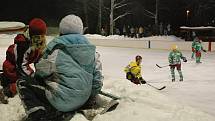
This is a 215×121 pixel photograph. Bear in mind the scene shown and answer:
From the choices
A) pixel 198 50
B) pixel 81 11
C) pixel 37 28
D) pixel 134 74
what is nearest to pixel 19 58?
pixel 37 28

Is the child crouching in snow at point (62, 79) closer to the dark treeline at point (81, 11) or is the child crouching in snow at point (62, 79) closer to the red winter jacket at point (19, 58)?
the red winter jacket at point (19, 58)

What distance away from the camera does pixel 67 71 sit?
13.4 feet

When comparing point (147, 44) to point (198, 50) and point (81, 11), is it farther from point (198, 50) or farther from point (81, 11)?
point (81, 11)

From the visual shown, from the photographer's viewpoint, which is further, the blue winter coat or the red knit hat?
the red knit hat

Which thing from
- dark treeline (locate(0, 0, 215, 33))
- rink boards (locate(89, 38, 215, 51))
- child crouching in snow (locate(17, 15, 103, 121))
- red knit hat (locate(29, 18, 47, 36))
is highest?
dark treeline (locate(0, 0, 215, 33))

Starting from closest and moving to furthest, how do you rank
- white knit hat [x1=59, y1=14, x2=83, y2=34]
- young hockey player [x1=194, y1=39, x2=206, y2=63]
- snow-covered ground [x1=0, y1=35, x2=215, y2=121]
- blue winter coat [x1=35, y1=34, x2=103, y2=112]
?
1. blue winter coat [x1=35, y1=34, x2=103, y2=112]
2. white knit hat [x1=59, y1=14, x2=83, y2=34]
3. snow-covered ground [x1=0, y1=35, x2=215, y2=121]
4. young hockey player [x1=194, y1=39, x2=206, y2=63]

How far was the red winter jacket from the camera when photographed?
15.8 ft

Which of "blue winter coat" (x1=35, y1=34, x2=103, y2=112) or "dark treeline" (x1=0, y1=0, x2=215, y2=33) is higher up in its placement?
"dark treeline" (x1=0, y1=0, x2=215, y2=33)

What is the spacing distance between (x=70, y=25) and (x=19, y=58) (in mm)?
1051

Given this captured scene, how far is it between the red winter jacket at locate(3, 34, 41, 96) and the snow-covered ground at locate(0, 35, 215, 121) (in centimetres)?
35

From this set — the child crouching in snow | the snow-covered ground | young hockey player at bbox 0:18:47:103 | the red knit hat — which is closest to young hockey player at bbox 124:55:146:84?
the snow-covered ground

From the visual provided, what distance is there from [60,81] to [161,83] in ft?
31.0

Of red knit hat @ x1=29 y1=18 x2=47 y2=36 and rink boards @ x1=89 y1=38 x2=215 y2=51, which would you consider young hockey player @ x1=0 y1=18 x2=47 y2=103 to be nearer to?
red knit hat @ x1=29 y1=18 x2=47 y2=36

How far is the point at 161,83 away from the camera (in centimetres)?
1327
